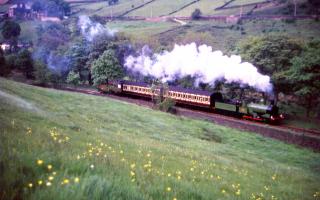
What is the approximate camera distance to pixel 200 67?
3972 cm

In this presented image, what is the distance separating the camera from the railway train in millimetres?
30211

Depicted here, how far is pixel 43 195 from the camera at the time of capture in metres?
3.56

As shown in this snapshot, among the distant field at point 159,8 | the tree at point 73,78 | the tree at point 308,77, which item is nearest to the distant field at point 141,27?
the distant field at point 159,8

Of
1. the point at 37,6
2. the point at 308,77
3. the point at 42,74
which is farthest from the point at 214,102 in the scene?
the point at 37,6

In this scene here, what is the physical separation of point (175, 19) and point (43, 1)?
4425 centimetres

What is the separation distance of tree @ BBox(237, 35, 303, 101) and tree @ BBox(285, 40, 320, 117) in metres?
2.66

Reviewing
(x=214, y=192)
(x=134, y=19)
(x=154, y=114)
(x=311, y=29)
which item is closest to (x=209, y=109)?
(x=154, y=114)

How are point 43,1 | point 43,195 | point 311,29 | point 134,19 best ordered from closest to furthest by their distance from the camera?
1. point 43,195
2. point 43,1
3. point 311,29
4. point 134,19

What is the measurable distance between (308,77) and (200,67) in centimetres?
1220

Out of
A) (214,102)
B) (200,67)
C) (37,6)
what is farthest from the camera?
(200,67)

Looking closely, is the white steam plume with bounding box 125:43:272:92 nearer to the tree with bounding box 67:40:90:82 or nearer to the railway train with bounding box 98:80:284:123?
the railway train with bounding box 98:80:284:123

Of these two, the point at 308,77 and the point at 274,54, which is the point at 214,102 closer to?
the point at 308,77

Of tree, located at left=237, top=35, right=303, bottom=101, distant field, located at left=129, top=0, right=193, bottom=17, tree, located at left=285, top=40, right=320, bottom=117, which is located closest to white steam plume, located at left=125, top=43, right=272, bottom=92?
tree, located at left=237, top=35, right=303, bottom=101

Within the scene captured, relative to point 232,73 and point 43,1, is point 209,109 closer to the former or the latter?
point 232,73
